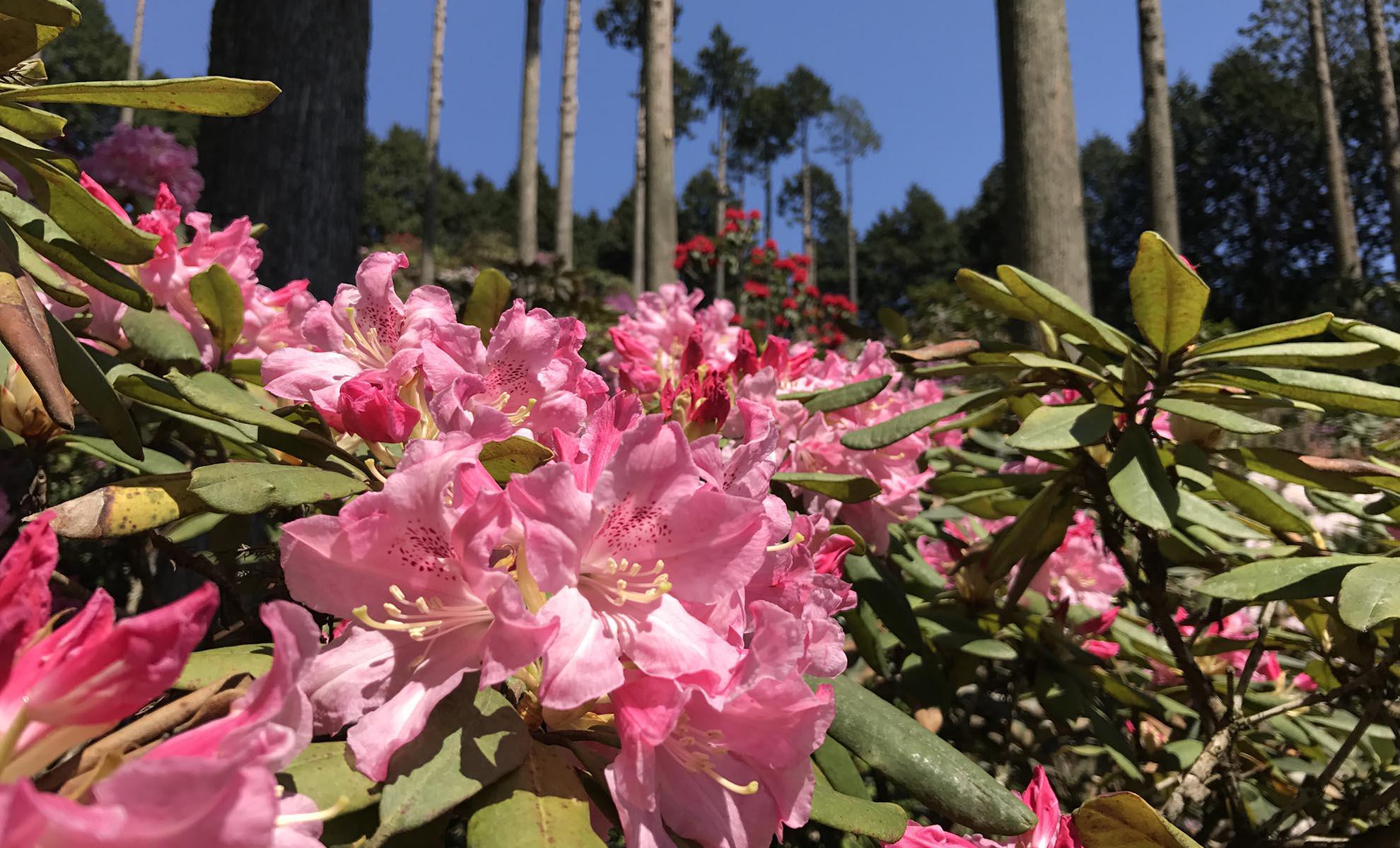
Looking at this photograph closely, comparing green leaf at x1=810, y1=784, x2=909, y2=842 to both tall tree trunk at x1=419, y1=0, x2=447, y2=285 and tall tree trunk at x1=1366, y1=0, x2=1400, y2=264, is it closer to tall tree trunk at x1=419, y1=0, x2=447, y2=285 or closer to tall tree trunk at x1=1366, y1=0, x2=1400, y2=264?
tall tree trunk at x1=419, y1=0, x2=447, y2=285

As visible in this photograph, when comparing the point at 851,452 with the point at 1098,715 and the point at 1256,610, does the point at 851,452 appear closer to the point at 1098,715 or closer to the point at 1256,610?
the point at 1098,715

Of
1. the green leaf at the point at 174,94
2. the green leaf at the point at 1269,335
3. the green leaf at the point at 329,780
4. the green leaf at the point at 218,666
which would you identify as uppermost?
the green leaf at the point at 174,94

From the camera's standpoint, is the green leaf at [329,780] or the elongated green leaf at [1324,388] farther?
the elongated green leaf at [1324,388]

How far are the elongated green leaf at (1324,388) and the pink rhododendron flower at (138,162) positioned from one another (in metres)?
3.04

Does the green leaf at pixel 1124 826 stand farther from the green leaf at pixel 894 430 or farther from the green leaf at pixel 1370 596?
the green leaf at pixel 894 430

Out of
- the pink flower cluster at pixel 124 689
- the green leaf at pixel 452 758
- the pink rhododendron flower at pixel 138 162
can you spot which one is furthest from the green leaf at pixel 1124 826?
the pink rhododendron flower at pixel 138 162

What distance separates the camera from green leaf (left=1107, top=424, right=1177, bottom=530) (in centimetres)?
107

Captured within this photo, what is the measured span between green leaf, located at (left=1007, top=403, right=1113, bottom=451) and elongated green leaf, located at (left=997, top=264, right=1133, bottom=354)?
0.11m

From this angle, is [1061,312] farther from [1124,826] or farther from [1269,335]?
[1124,826]

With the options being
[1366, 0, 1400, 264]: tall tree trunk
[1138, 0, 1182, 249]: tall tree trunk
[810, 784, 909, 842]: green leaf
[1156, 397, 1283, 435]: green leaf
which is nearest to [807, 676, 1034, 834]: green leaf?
[810, 784, 909, 842]: green leaf

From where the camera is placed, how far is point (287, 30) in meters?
2.12

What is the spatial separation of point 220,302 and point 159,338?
10 centimetres

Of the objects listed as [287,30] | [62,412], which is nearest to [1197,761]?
[62,412]

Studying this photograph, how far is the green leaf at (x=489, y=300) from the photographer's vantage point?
1122 mm
